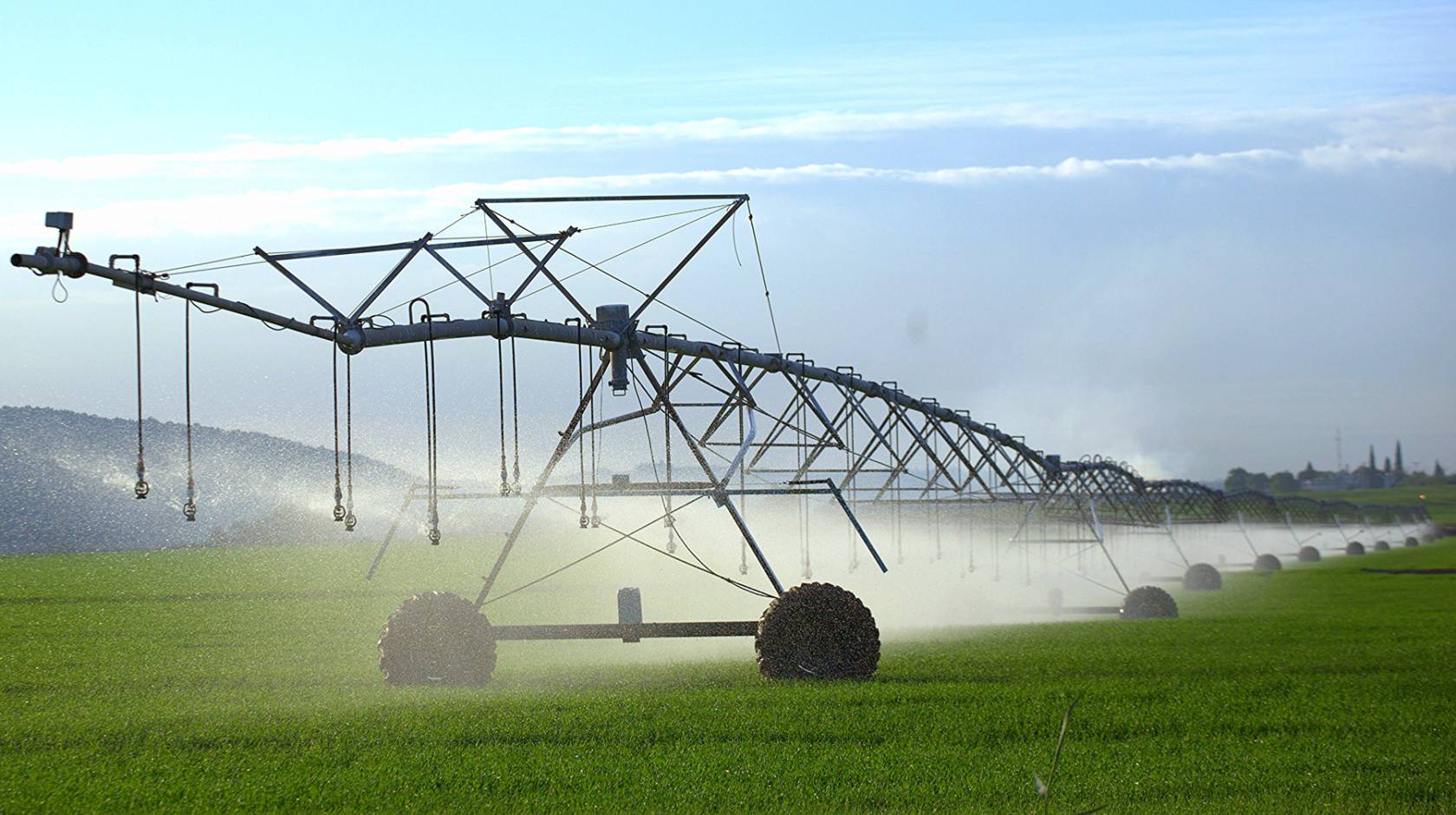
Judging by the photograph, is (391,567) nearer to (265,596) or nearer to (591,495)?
(265,596)

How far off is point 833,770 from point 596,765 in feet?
9.19

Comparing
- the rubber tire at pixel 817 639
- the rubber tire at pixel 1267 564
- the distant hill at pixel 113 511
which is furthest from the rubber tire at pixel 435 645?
the distant hill at pixel 113 511

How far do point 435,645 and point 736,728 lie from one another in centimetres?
784

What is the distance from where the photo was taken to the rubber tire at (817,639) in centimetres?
2455

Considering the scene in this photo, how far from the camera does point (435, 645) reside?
25.8 meters

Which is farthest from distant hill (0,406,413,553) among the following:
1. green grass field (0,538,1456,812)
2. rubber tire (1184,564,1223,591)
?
green grass field (0,538,1456,812)

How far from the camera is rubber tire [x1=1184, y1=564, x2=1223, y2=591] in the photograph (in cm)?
6431

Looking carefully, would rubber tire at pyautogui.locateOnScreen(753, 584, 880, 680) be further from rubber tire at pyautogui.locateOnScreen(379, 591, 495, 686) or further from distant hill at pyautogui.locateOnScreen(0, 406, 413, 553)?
distant hill at pyautogui.locateOnScreen(0, 406, 413, 553)

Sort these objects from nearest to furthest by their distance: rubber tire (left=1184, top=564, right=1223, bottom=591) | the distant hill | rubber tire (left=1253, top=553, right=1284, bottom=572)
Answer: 1. rubber tire (left=1184, top=564, right=1223, bottom=591)
2. rubber tire (left=1253, top=553, right=1284, bottom=572)
3. the distant hill

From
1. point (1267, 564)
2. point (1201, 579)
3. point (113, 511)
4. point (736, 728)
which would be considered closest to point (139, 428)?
point (736, 728)

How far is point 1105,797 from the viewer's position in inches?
648

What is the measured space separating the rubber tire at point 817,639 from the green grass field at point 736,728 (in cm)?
64

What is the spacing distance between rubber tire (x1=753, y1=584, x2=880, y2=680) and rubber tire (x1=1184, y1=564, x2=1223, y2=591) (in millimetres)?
43283

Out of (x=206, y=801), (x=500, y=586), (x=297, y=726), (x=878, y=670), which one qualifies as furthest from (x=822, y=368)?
(x=500, y=586)
